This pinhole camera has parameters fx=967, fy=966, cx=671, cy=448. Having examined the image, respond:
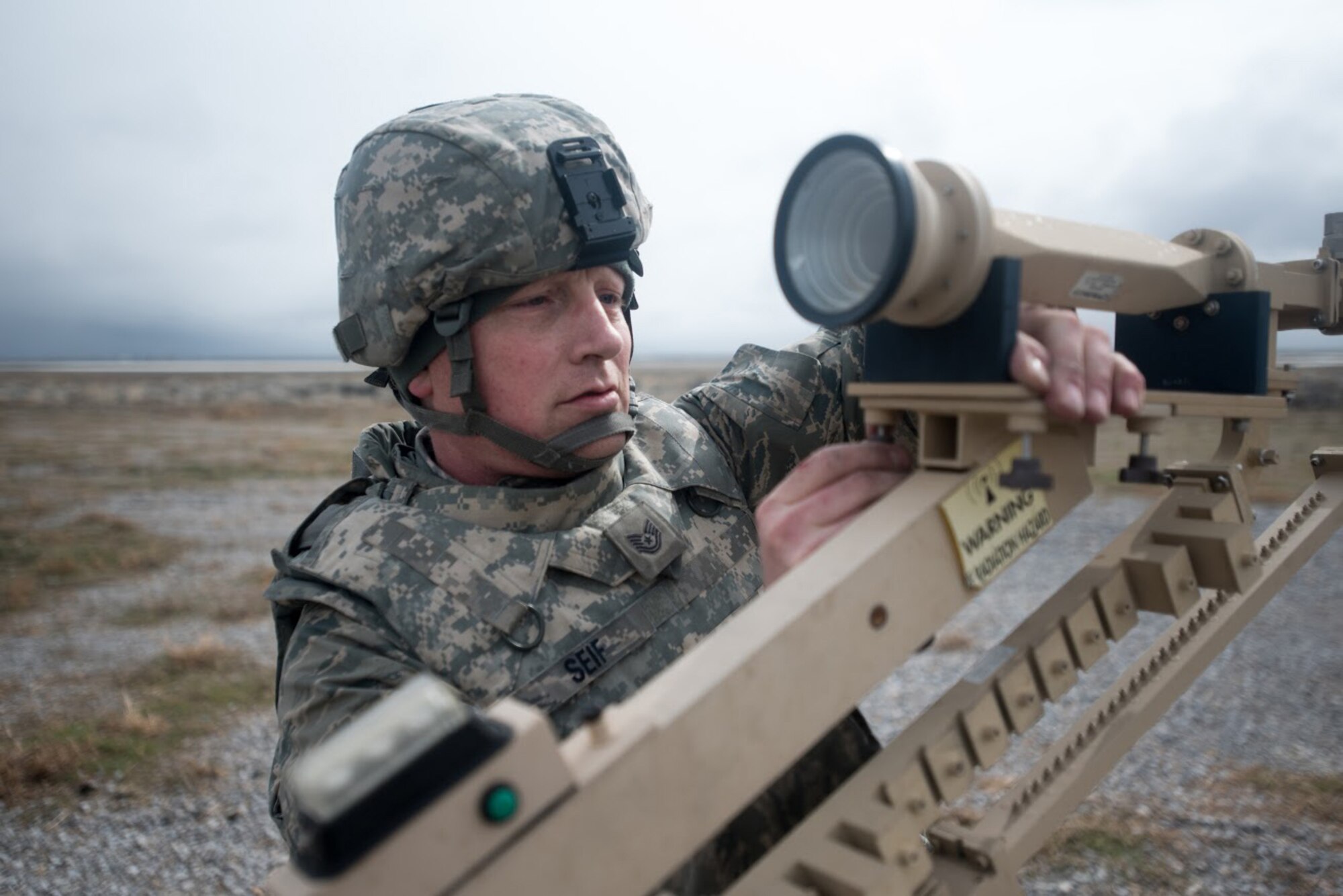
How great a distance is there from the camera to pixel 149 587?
11.9 metres

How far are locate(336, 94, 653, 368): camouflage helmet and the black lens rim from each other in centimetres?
109

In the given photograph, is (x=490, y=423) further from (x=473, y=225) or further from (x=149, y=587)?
(x=149, y=587)

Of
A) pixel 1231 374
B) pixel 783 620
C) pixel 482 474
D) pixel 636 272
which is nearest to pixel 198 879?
pixel 482 474

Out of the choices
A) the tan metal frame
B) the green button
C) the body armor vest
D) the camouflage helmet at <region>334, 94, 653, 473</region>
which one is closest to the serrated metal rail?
the tan metal frame

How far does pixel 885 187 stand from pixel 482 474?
1.68 meters

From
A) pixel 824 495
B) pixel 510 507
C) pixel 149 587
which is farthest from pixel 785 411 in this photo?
pixel 149 587

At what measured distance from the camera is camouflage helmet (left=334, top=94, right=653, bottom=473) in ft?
8.50

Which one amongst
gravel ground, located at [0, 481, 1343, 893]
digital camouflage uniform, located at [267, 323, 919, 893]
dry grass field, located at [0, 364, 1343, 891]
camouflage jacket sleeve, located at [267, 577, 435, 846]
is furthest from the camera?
dry grass field, located at [0, 364, 1343, 891]

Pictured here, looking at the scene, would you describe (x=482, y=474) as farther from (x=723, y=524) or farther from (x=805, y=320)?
(x=805, y=320)

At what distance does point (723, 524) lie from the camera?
2834 millimetres

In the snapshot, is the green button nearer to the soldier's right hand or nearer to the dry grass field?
the soldier's right hand

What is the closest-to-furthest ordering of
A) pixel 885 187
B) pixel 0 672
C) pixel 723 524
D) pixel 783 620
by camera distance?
pixel 783 620, pixel 885 187, pixel 723 524, pixel 0 672

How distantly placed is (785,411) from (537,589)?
3.30ft

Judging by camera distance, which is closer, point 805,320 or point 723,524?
point 805,320
